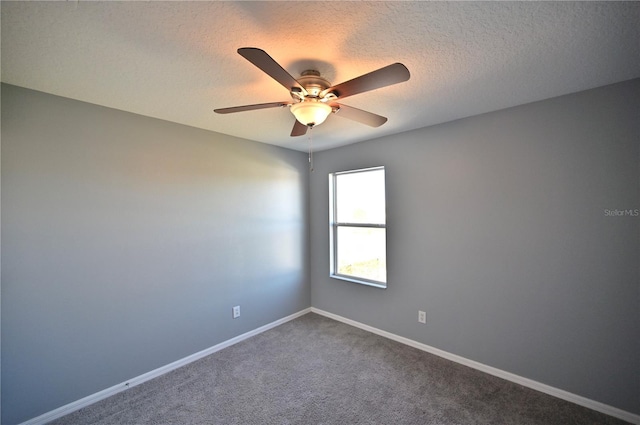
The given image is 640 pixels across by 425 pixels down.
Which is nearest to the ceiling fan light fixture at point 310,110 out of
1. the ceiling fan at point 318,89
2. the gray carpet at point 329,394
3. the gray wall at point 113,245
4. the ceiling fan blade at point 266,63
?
the ceiling fan at point 318,89

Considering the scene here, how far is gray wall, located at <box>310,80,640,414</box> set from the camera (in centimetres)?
186

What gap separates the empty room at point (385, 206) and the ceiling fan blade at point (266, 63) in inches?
0.6

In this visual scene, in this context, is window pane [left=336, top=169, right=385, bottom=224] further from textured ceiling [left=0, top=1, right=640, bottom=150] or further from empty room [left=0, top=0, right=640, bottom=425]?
textured ceiling [left=0, top=1, right=640, bottom=150]

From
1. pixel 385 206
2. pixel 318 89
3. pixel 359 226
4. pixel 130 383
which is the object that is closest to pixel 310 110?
pixel 318 89

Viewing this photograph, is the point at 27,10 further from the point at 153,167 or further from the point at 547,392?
the point at 547,392

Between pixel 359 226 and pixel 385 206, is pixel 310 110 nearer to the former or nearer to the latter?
pixel 385 206

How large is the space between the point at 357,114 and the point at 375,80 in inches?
17.3

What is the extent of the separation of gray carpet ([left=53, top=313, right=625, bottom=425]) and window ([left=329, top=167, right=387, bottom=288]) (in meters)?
0.95

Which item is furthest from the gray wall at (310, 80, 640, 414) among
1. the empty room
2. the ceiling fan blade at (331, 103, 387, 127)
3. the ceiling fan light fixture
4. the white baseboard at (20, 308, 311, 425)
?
the white baseboard at (20, 308, 311, 425)

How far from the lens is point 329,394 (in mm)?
2148

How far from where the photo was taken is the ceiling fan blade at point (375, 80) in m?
1.20

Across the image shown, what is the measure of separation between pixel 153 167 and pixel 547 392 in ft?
12.7

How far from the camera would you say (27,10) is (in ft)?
3.82

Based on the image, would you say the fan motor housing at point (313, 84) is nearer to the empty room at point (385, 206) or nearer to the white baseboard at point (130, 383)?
the empty room at point (385, 206)
